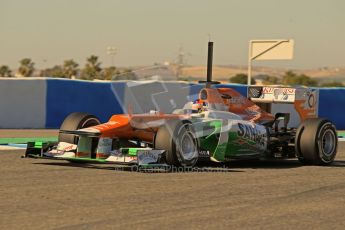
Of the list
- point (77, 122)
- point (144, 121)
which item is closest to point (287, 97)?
point (144, 121)

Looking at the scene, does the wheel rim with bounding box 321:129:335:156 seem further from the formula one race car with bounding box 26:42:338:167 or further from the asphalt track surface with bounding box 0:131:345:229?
the asphalt track surface with bounding box 0:131:345:229

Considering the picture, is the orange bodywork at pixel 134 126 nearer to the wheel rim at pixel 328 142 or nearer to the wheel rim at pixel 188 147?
the wheel rim at pixel 188 147

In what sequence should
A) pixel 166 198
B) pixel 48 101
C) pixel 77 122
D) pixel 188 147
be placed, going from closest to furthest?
pixel 166 198 < pixel 188 147 < pixel 77 122 < pixel 48 101

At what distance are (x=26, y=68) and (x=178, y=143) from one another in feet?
202

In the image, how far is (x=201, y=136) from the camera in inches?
422

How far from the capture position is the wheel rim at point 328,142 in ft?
38.8

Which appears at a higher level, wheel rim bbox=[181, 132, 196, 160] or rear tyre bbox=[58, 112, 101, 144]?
rear tyre bbox=[58, 112, 101, 144]

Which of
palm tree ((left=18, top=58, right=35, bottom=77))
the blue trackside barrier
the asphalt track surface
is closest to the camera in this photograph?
the asphalt track surface

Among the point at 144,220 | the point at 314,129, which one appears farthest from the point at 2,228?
the point at 314,129

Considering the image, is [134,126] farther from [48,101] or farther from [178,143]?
[48,101]

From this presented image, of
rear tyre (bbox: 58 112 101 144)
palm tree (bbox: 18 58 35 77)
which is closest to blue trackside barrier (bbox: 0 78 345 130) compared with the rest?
rear tyre (bbox: 58 112 101 144)

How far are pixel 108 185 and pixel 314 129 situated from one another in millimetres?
4167

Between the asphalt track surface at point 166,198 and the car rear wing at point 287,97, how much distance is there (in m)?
1.77

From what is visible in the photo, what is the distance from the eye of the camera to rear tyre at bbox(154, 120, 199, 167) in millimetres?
10070
